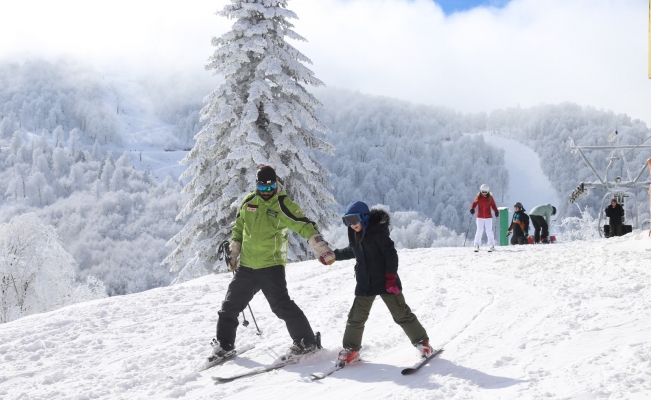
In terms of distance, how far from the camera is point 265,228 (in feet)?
16.4

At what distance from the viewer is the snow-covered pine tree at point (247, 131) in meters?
15.2

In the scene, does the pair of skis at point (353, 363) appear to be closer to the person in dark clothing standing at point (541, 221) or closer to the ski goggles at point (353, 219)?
the ski goggles at point (353, 219)

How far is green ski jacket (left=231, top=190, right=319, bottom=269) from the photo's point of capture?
16.3 feet

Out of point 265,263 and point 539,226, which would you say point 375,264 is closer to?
point 265,263

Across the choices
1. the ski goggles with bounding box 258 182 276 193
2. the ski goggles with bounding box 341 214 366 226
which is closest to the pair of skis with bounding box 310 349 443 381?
the ski goggles with bounding box 341 214 366 226

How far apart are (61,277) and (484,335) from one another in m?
29.1

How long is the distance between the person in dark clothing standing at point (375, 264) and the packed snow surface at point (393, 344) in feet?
1.34

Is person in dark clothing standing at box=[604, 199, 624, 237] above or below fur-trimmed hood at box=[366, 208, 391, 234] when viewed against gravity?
below

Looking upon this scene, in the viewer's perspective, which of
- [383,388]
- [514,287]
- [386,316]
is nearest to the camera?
[383,388]

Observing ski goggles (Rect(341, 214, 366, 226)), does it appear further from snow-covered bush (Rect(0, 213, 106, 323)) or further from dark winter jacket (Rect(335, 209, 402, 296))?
snow-covered bush (Rect(0, 213, 106, 323))

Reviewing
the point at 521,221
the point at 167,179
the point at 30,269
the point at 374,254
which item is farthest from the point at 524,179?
the point at 374,254

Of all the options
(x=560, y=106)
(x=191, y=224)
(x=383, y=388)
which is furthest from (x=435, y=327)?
(x=560, y=106)

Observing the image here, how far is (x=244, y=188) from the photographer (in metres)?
15.1

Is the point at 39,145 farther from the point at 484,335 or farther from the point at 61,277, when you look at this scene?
the point at 484,335
